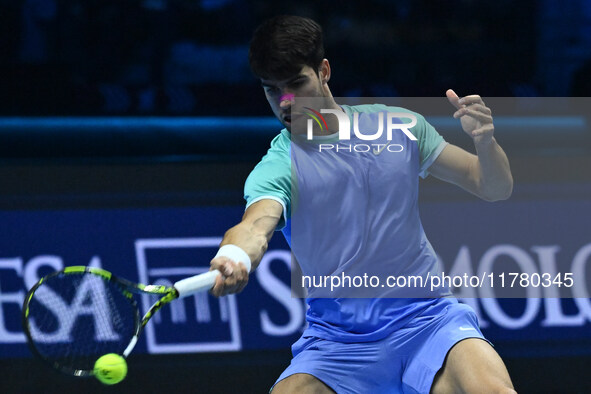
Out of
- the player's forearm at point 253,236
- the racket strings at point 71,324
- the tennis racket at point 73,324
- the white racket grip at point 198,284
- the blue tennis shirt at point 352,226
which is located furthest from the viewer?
the racket strings at point 71,324

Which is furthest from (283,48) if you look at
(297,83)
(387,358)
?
(387,358)

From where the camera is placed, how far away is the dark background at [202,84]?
5180 millimetres

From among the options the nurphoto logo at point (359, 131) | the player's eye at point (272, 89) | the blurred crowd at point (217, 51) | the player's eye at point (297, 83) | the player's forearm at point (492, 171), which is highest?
the blurred crowd at point (217, 51)

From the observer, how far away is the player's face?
10.9 ft

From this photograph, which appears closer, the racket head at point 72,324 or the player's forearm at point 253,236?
the player's forearm at point 253,236

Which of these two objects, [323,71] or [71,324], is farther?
[71,324]

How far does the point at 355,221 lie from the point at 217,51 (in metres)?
2.92

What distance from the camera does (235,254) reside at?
2969 millimetres

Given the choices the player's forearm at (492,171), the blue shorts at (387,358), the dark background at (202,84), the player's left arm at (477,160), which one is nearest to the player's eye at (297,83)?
the player's left arm at (477,160)

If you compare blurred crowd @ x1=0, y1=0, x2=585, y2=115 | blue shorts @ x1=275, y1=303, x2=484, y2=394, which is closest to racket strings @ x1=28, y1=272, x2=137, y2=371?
blurred crowd @ x1=0, y1=0, x2=585, y2=115

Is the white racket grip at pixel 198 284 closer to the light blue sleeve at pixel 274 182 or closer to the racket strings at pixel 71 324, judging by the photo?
the light blue sleeve at pixel 274 182

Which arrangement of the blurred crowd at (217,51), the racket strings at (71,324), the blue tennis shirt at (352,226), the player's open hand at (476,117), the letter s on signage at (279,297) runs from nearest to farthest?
1. the player's open hand at (476,117)
2. the blue tennis shirt at (352,226)
3. the racket strings at (71,324)
4. the letter s on signage at (279,297)
5. the blurred crowd at (217,51)

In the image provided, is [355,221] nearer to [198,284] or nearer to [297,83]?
[297,83]

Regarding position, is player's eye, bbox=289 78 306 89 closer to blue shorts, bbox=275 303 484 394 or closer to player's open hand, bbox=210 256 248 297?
player's open hand, bbox=210 256 248 297
